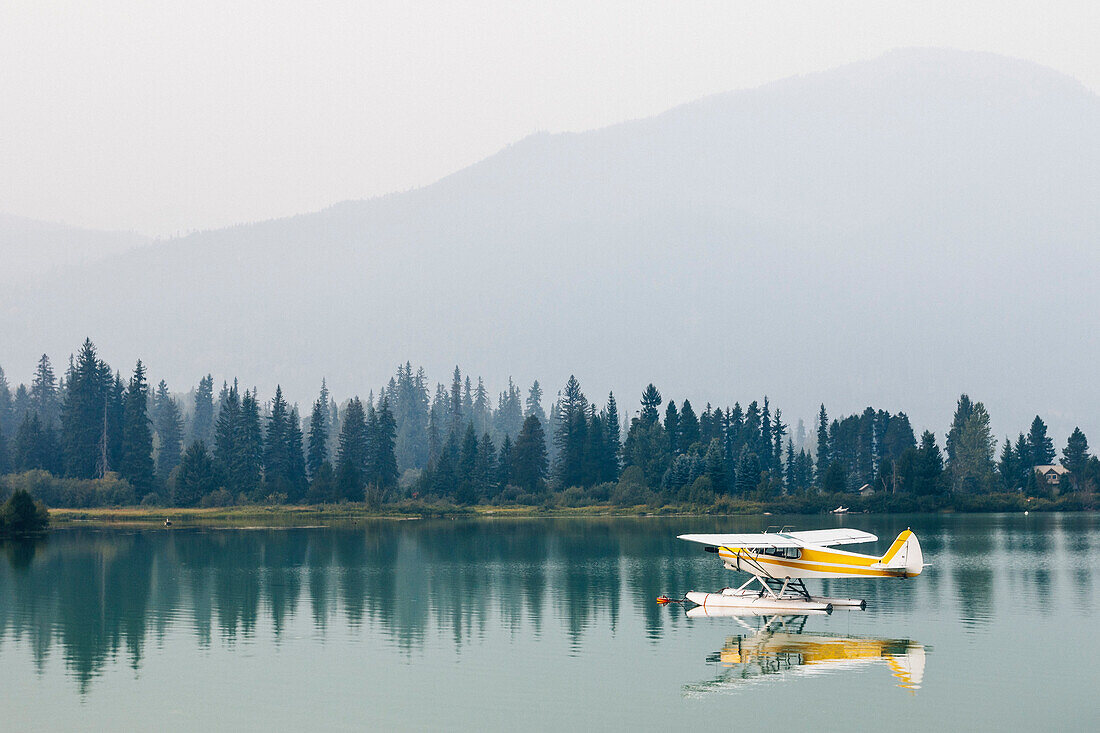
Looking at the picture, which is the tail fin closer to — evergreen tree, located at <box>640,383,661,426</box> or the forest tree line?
the forest tree line

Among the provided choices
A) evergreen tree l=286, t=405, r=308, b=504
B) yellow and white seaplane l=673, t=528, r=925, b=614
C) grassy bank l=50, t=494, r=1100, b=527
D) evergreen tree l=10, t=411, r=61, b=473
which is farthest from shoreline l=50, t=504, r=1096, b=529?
yellow and white seaplane l=673, t=528, r=925, b=614

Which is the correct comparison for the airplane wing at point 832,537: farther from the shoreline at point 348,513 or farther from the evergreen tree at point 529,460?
the evergreen tree at point 529,460

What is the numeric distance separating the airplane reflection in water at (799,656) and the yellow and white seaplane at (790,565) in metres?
3.10

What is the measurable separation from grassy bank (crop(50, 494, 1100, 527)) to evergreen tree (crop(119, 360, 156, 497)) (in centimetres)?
1332

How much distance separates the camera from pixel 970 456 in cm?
19462

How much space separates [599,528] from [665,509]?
3728cm

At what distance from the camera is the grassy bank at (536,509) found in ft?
480

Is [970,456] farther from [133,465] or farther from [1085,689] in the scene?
[1085,689]

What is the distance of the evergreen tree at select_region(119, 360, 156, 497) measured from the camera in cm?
17225

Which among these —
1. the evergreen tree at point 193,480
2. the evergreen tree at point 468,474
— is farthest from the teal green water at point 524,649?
the evergreen tree at point 468,474

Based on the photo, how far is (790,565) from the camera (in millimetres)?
46125

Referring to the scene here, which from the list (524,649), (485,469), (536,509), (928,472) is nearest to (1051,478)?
(928,472)

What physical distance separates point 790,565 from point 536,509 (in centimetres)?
11793

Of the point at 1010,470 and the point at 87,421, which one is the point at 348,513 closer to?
the point at 87,421
